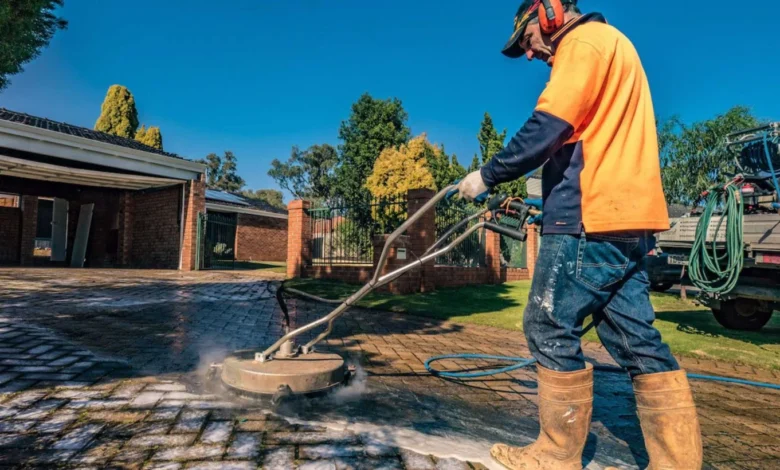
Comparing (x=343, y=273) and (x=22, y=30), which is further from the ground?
(x=22, y=30)

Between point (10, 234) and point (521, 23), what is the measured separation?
831 inches

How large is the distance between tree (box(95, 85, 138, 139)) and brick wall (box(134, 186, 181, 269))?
12.4 metres

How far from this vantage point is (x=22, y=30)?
5.62m

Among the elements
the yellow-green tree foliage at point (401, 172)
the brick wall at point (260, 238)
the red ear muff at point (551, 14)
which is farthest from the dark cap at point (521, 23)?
the brick wall at point (260, 238)

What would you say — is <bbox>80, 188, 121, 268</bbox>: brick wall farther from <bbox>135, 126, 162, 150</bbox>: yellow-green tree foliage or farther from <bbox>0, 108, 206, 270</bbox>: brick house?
<bbox>135, 126, 162, 150</bbox>: yellow-green tree foliage

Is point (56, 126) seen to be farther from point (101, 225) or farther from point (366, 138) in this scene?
point (366, 138)

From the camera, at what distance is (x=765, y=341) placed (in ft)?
18.6

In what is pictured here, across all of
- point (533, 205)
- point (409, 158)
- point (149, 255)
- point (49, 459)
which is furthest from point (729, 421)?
point (409, 158)

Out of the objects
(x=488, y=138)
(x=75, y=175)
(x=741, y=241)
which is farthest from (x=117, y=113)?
(x=741, y=241)

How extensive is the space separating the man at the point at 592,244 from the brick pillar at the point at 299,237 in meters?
9.83

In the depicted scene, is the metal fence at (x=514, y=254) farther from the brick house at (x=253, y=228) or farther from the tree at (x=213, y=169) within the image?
the tree at (x=213, y=169)

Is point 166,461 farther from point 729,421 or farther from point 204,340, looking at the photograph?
point 729,421

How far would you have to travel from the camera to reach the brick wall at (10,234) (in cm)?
1688

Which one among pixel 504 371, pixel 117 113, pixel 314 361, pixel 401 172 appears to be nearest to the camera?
pixel 314 361
